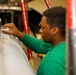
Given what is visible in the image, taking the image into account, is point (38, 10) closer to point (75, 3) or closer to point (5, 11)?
point (5, 11)

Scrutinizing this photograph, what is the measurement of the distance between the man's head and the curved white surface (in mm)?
205

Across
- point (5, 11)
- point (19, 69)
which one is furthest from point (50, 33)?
point (5, 11)

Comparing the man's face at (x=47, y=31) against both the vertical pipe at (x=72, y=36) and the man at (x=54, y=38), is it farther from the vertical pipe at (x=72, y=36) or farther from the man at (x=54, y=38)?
the vertical pipe at (x=72, y=36)

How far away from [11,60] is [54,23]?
1.05ft

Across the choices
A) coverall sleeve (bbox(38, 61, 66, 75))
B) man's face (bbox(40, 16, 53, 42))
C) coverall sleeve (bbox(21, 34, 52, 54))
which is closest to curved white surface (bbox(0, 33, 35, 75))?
coverall sleeve (bbox(38, 61, 66, 75))

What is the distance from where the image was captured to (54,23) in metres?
1.06

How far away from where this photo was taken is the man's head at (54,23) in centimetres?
106

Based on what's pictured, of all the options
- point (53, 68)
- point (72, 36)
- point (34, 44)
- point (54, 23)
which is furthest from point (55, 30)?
point (72, 36)

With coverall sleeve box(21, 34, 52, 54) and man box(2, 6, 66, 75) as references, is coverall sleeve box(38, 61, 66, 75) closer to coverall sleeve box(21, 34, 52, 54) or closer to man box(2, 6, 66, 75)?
man box(2, 6, 66, 75)

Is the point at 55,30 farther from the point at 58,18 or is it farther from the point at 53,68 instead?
the point at 53,68

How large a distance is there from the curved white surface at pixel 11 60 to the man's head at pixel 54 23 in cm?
21

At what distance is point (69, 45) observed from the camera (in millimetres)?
344

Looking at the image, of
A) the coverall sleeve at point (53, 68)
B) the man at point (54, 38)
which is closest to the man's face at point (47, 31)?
the man at point (54, 38)

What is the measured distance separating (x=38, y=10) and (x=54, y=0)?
0.20 m
